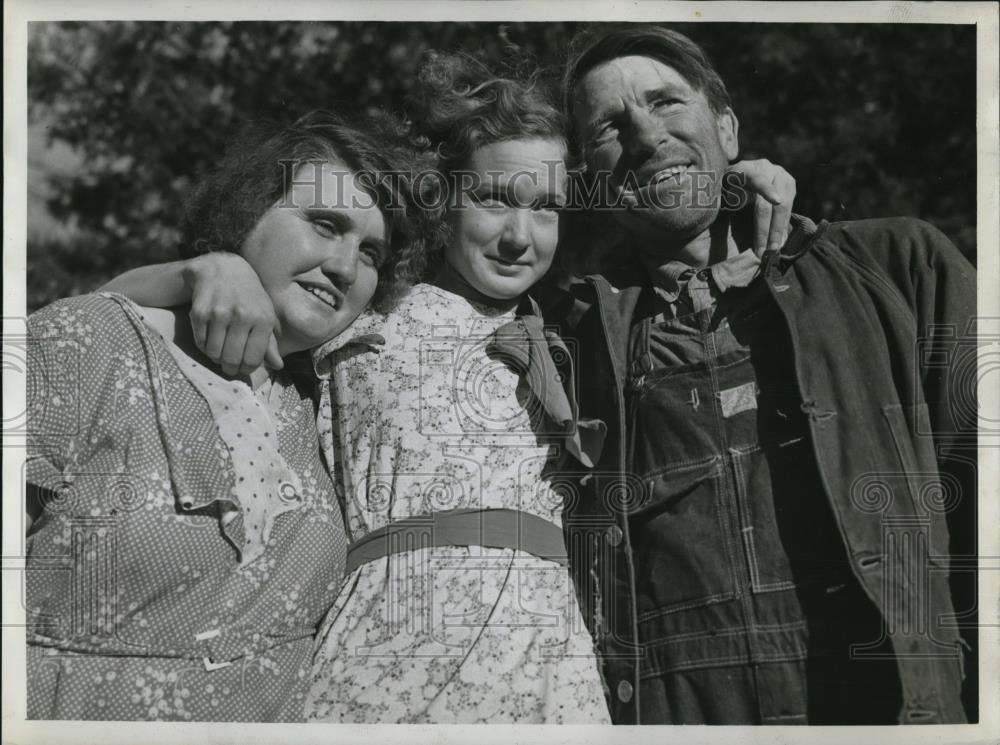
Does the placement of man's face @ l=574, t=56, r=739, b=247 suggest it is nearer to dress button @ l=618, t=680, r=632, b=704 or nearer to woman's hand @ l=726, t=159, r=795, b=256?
woman's hand @ l=726, t=159, r=795, b=256

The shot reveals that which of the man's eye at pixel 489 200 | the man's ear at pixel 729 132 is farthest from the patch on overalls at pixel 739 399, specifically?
the man's eye at pixel 489 200

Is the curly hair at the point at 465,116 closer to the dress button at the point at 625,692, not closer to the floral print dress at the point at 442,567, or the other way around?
the floral print dress at the point at 442,567

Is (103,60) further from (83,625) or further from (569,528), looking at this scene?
(569,528)

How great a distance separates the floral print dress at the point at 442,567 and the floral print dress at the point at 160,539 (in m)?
0.13

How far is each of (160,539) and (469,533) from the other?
96cm

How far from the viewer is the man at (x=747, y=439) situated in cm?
416

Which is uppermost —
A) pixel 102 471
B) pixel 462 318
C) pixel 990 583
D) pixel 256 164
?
pixel 256 164

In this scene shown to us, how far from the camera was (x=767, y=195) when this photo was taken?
4434 mm

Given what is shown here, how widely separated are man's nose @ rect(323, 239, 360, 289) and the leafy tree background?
1.68 ft

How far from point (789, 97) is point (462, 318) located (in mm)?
1368

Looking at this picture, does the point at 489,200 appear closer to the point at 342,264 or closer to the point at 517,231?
the point at 517,231

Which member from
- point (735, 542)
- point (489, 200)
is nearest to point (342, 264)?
point (489, 200)

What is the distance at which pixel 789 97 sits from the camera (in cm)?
461

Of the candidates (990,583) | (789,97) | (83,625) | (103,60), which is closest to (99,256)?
(103,60)
